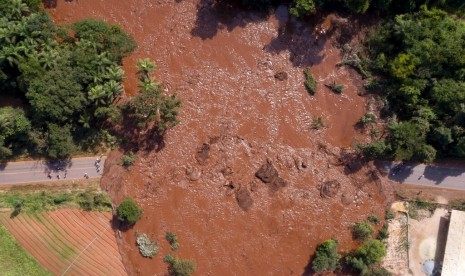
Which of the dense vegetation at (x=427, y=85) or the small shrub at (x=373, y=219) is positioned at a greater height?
the dense vegetation at (x=427, y=85)

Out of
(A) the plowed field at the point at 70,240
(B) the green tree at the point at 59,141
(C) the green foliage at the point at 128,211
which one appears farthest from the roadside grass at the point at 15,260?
(B) the green tree at the point at 59,141

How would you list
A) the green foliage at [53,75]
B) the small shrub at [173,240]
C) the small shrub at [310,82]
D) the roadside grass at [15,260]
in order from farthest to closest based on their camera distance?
the small shrub at [310,82]
the small shrub at [173,240]
the roadside grass at [15,260]
the green foliage at [53,75]

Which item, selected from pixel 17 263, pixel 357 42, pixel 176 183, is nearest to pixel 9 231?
pixel 17 263

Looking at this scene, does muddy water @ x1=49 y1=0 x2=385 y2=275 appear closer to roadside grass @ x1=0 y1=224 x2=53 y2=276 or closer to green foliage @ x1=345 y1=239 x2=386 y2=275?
green foliage @ x1=345 y1=239 x2=386 y2=275

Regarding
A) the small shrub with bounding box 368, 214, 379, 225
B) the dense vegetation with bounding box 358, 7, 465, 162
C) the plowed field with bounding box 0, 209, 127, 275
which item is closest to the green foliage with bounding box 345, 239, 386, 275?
the small shrub with bounding box 368, 214, 379, 225

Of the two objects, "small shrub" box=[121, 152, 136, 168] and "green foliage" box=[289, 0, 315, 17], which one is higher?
"green foliage" box=[289, 0, 315, 17]

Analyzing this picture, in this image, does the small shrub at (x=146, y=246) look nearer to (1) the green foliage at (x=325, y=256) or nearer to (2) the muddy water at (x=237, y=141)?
(2) the muddy water at (x=237, y=141)
